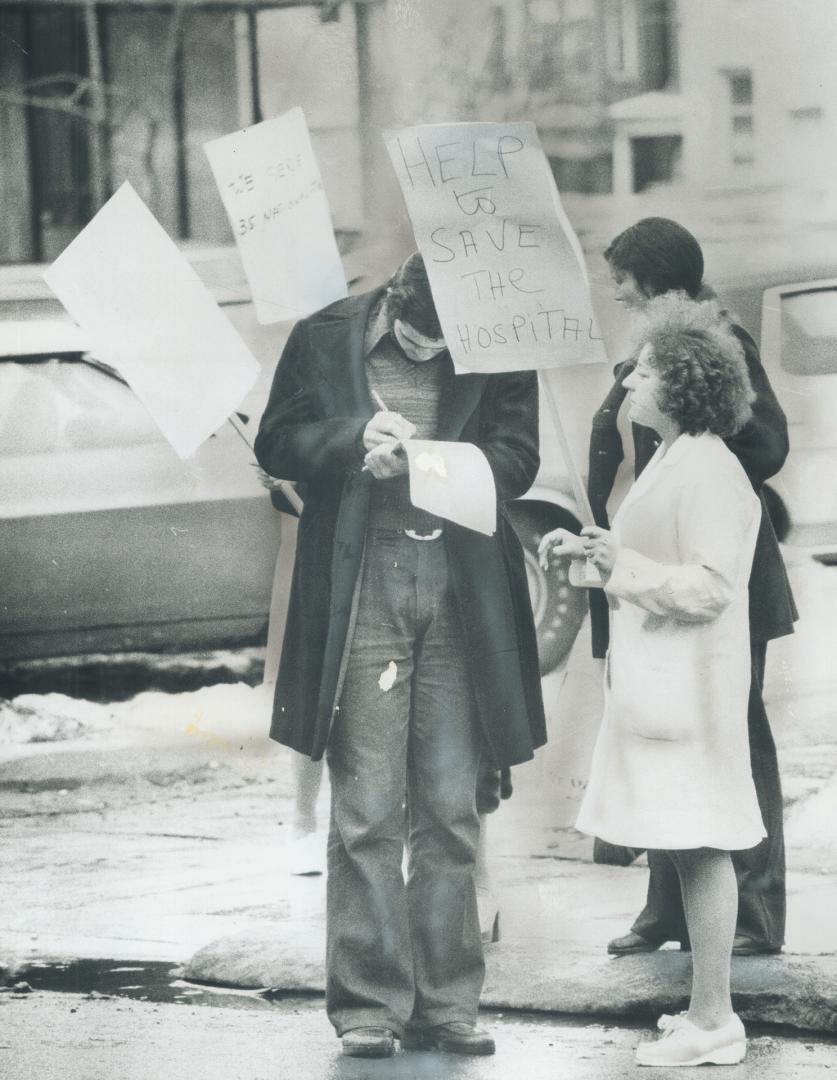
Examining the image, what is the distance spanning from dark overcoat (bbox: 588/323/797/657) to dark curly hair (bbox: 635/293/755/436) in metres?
0.10

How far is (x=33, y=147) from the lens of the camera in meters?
4.52

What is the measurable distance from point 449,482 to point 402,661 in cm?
49

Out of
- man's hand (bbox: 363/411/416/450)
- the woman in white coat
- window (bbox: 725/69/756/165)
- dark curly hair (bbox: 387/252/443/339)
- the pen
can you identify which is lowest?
the woman in white coat

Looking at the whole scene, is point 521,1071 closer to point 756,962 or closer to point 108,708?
point 756,962

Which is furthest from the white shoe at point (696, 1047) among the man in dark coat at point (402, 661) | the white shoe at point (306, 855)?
the white shoe at point (306, 855)

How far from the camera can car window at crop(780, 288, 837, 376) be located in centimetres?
441

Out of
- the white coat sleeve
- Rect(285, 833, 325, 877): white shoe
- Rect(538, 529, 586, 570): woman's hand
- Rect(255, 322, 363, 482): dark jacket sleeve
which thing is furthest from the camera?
Rect(285, 833, 325, 877): white shoe

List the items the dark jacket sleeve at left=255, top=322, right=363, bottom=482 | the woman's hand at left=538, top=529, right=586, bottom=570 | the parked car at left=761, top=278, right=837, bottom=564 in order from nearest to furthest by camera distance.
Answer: the woman's hand at left=538, top=529, right=586, bottom=570 → the dark jacket sleeve at left=255, top=322, right=363, bottom=482 → the parked car at left=761, top=278, right=837, bottom=564

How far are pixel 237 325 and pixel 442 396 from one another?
0.62 meters

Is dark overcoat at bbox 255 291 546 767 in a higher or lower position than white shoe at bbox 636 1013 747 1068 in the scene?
higher

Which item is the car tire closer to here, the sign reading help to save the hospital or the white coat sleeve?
the white coat sleeve

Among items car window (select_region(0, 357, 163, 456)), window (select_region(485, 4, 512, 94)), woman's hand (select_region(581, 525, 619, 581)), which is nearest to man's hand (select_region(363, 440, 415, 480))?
woman's hand (select_region(581, 525, 619, 581))

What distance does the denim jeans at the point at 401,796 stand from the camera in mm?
4246

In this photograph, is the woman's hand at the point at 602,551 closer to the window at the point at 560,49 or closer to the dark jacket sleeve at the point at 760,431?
the dark jacket sleeve at the point at 760,431
